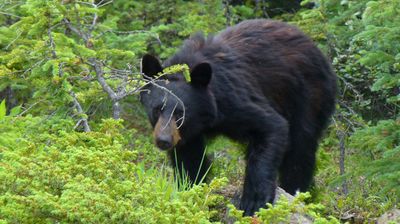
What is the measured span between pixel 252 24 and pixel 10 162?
3.36 meters

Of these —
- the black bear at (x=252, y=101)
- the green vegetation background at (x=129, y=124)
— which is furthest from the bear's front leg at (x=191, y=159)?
the green vegetation background at (x=129, y=124)

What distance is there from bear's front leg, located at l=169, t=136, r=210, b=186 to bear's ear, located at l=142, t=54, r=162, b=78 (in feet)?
2.48

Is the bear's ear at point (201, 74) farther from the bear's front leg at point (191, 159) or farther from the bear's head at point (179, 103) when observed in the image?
the bear's front leg at point (191, 159)

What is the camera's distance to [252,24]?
7535 mm

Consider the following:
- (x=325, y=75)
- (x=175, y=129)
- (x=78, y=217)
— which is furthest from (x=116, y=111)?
(x=78, y=217)

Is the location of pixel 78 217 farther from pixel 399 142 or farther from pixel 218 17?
pixel 218 17

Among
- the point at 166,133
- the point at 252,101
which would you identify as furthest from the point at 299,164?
the point at 166,133

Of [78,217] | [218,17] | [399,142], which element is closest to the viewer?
[78,217]

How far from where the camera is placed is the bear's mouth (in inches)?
249

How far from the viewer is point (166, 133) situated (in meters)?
6.37

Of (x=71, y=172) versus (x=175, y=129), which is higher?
(x=71, y=172)

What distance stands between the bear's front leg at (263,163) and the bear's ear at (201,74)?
0.60m

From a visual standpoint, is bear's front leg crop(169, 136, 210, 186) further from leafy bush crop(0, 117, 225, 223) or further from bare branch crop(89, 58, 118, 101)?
leafy bush crop(0, 117, 225, 223)

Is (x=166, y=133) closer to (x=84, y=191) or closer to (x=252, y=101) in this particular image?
(x=252, y=101)
